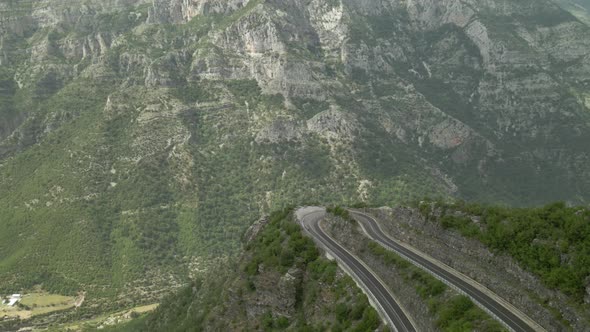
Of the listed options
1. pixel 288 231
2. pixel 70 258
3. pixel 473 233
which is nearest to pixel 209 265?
pixel 70 258

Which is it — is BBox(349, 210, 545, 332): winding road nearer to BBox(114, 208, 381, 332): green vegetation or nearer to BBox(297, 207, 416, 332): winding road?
BBox(297, 207, 416, 332): winding road

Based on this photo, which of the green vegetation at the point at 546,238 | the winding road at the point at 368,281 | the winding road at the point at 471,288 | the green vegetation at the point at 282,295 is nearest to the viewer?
the green vegetation at the point at 546,238

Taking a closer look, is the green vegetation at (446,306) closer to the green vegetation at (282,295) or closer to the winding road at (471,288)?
the winding road at (471,288)

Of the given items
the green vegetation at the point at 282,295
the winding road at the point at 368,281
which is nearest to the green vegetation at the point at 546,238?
the winding road at the point at 368,281

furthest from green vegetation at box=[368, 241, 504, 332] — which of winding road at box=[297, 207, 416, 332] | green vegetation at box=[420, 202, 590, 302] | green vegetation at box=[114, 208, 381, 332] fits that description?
green vegetation at box=[420, 202, 590, 302]

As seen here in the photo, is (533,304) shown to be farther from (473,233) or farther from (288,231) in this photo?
(288,231)

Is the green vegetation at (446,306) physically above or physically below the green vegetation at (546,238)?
below
